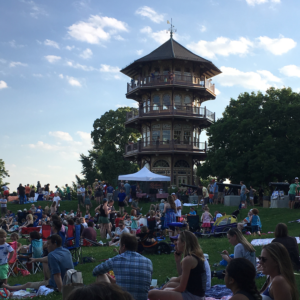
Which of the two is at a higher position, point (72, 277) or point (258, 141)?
point (258, 141)

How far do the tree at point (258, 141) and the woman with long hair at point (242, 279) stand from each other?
30.9m

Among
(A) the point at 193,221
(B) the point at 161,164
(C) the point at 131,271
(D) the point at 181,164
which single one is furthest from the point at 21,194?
(C) the point at 131,271

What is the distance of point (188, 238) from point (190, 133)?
4022cm

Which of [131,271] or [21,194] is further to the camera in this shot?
[21,194]

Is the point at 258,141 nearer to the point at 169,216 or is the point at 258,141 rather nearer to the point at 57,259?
the point at 169,216

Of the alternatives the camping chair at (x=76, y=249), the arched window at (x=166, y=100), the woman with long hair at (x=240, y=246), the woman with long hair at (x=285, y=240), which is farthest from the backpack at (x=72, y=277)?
the arched window at (x=166, y=100)

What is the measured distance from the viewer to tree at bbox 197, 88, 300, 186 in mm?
34375

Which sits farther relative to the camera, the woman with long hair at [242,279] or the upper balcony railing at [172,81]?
the upper balcony railing at [172,81]

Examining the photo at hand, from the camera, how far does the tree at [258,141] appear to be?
34.4 meters

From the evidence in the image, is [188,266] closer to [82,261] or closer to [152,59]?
[82,261]

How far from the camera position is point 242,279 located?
4191 millimetres

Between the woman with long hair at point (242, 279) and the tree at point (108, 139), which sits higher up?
the tree at point (108, 139)

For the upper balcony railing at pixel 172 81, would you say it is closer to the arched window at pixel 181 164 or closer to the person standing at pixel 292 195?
the arched window at pixel 181 164

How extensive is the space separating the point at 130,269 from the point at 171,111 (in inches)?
1532
